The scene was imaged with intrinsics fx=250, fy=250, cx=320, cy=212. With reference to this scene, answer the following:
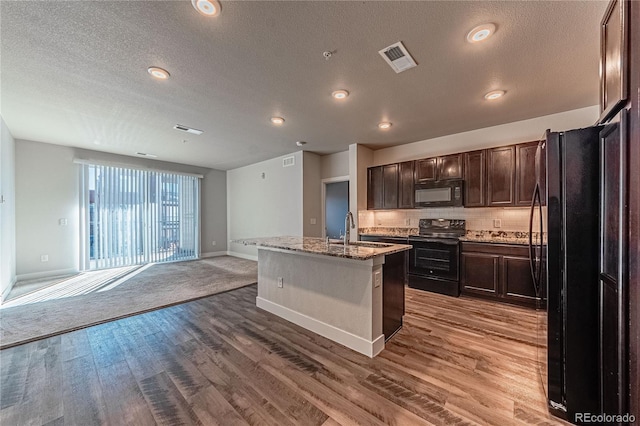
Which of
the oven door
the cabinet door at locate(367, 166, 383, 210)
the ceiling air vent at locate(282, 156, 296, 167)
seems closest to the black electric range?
the oven door

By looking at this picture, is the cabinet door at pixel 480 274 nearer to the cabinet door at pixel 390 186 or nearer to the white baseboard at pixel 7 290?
the cabinet door at pixel 390 186

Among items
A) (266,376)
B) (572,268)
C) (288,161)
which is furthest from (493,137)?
(266,376)

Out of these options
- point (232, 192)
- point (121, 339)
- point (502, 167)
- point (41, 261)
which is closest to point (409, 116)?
point (502, 167)

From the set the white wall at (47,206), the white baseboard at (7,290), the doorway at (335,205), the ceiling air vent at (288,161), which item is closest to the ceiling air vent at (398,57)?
the ceiling air vent at (288,161)

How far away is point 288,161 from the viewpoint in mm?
5914

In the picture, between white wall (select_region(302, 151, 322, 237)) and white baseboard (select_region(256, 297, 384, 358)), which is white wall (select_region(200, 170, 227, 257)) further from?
white baseboard (select_region(256, 297, 384, 358))

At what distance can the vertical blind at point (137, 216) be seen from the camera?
5680 millimetres

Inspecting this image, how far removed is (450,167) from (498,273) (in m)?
1.78

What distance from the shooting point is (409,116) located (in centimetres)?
359

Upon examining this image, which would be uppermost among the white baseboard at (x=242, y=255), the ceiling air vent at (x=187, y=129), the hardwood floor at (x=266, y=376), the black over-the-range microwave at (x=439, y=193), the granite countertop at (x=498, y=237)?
the ceiling air vent at (x=187, y=129)

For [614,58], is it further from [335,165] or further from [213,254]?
[213,254]

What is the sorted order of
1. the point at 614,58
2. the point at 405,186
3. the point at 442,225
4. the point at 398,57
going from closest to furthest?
the point at 614,58
the point at 398,57
the point at 442,225
the point at 405,186

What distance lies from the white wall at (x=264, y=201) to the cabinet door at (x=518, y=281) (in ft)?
12.2

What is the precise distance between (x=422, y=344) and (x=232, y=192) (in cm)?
688
